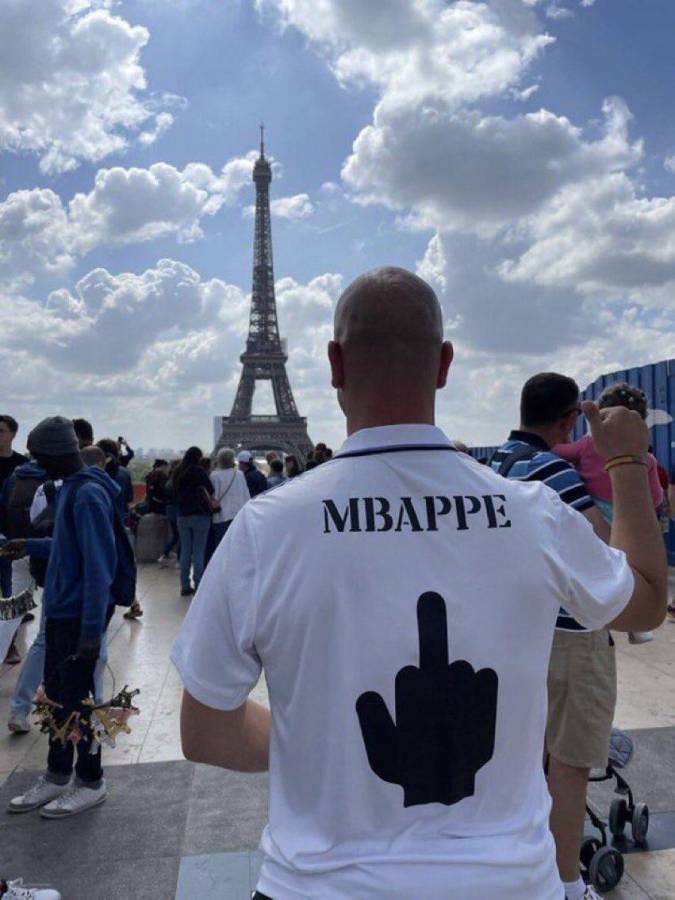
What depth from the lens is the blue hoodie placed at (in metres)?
4.00

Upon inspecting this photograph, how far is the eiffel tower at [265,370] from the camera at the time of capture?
2137 inches

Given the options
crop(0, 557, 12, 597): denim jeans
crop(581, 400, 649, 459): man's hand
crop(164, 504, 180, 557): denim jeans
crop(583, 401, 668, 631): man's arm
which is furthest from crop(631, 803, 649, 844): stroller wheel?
crop(164, 504, 180, 557): denim jeans

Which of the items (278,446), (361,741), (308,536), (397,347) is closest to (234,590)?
(308,536)

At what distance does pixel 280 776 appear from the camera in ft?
4.49

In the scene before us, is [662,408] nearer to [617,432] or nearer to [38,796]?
[38,796]

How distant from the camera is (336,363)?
148 centimetres

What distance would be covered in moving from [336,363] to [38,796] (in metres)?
3.63

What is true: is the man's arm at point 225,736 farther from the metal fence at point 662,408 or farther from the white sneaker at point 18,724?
the metal fence at point 662,408

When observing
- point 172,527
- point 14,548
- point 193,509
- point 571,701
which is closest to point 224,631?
point 571,701

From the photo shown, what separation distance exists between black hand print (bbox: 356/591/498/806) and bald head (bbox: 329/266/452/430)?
361mm

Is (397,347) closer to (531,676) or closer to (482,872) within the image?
(531,676)

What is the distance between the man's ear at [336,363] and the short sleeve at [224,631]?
1.09 feet

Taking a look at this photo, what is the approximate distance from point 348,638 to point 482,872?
42 cm

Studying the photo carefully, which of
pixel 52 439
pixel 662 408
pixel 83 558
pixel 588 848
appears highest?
pixel 662 408
